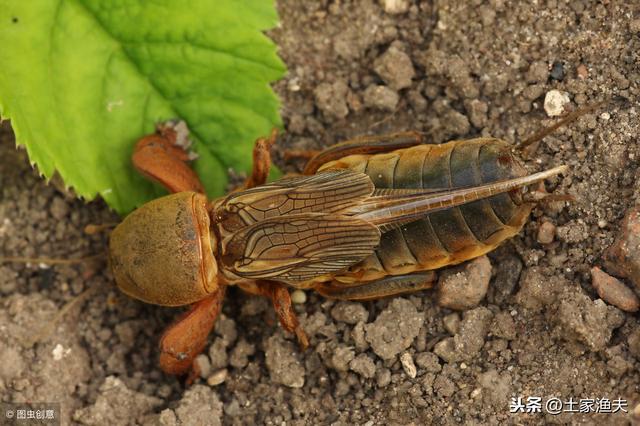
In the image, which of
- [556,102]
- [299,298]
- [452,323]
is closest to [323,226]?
[299,298]

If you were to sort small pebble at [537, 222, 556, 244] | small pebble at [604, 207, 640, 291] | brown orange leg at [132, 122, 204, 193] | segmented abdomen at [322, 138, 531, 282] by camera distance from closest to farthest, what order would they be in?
small pebble at [604, 207, 640, 291]
segmented abdomen at [322, 138, 531, 282]
small pebble at [537, 222, 556, 244]
brown orange leg at [132, 122, 204, 193]

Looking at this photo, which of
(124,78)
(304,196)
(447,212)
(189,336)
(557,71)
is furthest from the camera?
(124,78)

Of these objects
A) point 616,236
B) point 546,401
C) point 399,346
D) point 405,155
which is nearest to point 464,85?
point 405,155

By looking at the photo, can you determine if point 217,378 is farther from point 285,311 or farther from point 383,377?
point 383,377

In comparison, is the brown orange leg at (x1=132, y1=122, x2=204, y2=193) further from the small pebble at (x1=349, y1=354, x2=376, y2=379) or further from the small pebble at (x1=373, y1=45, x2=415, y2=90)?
the small pebble at (x1=349, y1=354, x2=376, y2=379)

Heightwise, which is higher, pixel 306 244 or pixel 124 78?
pixel 124 78

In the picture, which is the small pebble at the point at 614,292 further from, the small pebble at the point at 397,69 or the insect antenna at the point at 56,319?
the insect antenna at the point at 56,319

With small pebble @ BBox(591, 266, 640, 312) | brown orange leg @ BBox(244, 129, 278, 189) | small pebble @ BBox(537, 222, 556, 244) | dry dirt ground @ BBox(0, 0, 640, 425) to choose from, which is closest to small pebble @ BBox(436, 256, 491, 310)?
dry dirt ground @ BBox(0, 0, 640, 425)
